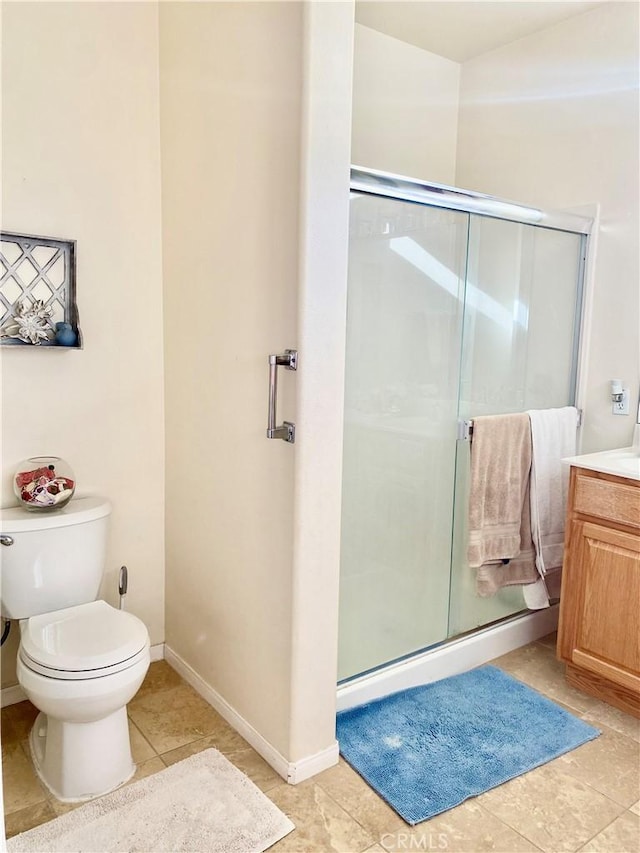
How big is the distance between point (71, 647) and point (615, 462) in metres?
1.97

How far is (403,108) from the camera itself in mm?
3020

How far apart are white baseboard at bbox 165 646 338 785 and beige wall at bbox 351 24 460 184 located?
2.29 m

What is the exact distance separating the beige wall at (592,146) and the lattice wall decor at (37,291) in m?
2.02

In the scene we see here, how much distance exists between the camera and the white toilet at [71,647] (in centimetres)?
183

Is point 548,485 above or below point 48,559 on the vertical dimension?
above

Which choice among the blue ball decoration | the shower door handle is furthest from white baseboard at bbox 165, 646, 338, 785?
the blue ball decoration

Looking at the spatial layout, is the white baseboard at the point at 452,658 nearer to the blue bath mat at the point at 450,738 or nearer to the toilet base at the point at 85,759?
the blue bath mat at the point at 450,738

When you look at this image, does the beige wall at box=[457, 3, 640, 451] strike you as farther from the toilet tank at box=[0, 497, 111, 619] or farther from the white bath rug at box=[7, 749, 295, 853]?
the toilet tank at box=[0, 497, 111, 619]

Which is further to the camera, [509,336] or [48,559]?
[509,336]

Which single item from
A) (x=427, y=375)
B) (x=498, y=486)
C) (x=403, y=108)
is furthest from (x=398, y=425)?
(x=403, y=108)

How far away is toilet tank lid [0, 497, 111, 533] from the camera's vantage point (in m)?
2.06

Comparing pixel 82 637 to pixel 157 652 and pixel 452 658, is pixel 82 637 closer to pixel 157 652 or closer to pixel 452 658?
pixel 157 652

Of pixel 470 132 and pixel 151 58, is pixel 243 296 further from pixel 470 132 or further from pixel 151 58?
pixel 470 132

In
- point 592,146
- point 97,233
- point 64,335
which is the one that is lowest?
point 64,335
